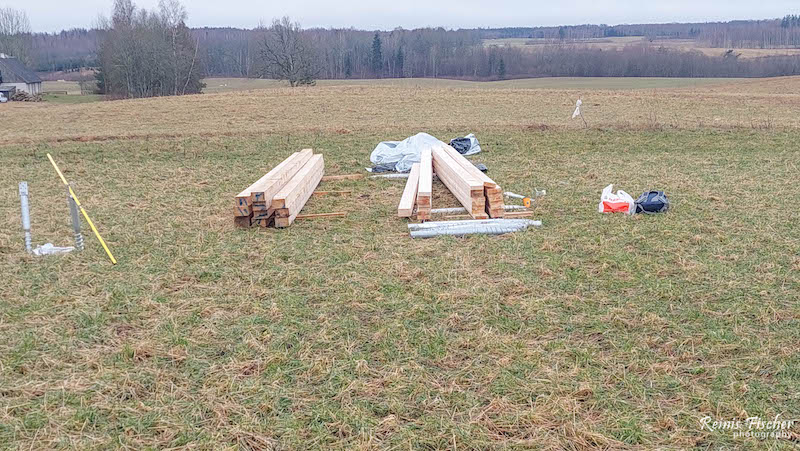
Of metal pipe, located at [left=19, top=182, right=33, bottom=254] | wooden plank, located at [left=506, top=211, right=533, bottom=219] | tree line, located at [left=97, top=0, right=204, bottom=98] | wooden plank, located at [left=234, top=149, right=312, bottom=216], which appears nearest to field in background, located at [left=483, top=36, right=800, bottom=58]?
tree line, located at [left=97, top=0, right=204, bottom=98]

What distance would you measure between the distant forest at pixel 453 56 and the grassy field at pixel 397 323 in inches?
2000

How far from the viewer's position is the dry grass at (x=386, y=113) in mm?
16547

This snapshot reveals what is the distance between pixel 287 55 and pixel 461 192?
5165cm

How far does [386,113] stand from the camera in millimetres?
20391

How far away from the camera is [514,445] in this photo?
9.89ft

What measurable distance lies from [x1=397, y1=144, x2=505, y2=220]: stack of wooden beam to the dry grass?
287 inches

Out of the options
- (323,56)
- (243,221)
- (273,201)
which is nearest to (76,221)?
(243,221)

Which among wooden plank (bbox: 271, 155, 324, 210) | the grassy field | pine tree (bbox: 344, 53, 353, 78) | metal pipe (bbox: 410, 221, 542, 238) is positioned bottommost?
the grassy field

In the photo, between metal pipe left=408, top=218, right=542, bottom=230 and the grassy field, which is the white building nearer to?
the grassy field

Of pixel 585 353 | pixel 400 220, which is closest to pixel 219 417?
pixel 585 353

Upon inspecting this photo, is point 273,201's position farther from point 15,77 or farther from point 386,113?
point 15,77

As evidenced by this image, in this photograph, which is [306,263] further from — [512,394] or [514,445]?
[514,445]

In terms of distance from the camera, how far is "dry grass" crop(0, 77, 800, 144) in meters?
16.5

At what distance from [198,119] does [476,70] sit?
183 feet
